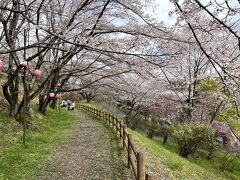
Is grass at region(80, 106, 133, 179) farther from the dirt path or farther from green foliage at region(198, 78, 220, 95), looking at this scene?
green foliage at region(198, 78, 220, 95)

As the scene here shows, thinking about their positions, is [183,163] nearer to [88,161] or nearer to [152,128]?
[88,161]

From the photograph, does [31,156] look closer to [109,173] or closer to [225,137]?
[109,173]

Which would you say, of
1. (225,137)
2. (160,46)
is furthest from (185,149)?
(160,46)

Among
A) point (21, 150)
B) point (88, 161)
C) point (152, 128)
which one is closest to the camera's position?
point (88, 161)

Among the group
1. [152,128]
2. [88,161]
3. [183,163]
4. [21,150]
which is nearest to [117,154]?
[88,161]

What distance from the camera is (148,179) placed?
793 centimetres

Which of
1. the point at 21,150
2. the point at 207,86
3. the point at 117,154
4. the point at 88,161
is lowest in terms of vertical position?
the point at 21,150

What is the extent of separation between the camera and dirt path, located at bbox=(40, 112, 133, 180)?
11.9 meters

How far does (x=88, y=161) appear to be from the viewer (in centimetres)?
1396

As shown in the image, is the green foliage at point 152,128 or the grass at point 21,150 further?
the green foliage at point 152,128

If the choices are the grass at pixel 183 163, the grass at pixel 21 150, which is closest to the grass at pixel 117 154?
the grass at pixel 183 163

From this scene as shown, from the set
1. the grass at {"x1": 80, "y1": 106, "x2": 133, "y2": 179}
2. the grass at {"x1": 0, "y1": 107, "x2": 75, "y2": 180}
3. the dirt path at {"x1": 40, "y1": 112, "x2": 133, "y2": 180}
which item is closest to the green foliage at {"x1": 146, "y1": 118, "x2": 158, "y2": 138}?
the grass at {"x1": 80, "y1": 106, "x2": 133, "y2": 179}

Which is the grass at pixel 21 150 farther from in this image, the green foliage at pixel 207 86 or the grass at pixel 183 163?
the green foliage at pixel 207 86

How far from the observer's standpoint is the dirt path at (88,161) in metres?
11.9
